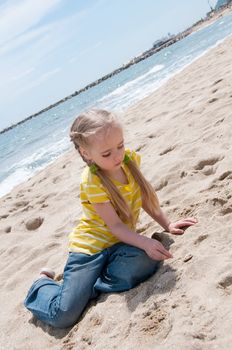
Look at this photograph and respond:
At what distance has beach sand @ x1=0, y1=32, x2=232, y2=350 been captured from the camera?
2.07m

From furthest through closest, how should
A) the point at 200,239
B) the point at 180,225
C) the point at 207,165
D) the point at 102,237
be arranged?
the point at 207,165 → the point at 180,225 → the point at 102,237 → the point at 200,239

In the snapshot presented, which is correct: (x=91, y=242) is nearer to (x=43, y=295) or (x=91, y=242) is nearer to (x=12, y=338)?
(x=43, y=295)

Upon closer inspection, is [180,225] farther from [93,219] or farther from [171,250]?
[93,219]

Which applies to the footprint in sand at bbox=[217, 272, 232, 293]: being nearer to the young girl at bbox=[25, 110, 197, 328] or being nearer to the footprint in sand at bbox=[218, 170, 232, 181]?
the young girl at bbox=[25, 110, 197, 328]

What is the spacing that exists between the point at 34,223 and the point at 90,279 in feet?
7.69

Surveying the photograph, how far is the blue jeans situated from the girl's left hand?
12.3 inches

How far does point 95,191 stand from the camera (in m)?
2.70

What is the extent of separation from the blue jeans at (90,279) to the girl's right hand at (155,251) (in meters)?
0.05

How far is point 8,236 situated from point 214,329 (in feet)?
10.9

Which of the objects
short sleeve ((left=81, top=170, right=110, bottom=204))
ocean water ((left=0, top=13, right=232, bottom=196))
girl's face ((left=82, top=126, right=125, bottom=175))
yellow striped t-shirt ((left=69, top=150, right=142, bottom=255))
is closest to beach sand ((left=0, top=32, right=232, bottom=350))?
yellow striped t-shirt ((left=69, top=150, right=142, bottom=255))

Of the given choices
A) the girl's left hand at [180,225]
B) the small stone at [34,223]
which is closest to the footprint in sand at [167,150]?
the small stone at [34,223]

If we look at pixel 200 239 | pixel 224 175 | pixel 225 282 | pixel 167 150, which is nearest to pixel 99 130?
pixel 200 239

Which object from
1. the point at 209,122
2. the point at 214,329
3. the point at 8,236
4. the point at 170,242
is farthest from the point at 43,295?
the point at 209,122

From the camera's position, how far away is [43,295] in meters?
2.83
